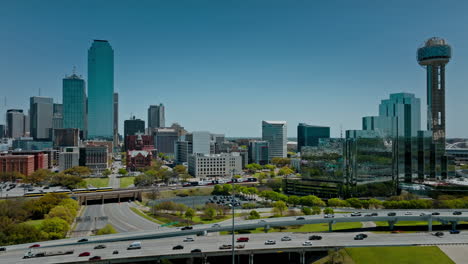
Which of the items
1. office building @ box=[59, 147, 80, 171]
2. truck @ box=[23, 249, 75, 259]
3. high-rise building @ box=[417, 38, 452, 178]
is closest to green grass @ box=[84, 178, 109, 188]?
office building @ box=[59, 147, 80, 171]

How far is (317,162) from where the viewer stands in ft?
301

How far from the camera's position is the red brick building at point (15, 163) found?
122000mm

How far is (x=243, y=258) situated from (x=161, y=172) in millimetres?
84747

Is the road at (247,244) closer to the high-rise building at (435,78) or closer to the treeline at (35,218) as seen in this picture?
the treeline at (35,218)

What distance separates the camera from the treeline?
47.3m

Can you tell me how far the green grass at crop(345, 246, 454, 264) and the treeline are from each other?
44722mm

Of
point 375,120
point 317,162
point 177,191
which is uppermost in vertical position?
point 375,120

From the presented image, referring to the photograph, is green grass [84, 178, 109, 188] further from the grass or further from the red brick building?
the red brick building

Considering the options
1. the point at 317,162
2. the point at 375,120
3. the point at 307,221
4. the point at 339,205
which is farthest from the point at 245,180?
the point at 307,221

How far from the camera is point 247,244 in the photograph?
41.3 metres

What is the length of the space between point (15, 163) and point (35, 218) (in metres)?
69.9

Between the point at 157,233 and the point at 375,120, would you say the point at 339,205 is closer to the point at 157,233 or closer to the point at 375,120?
the point at 157,233

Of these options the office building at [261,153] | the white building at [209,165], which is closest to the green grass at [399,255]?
the white building at [209,165]

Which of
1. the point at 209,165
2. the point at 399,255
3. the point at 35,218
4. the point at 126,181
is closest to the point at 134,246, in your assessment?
the point at 399,255
